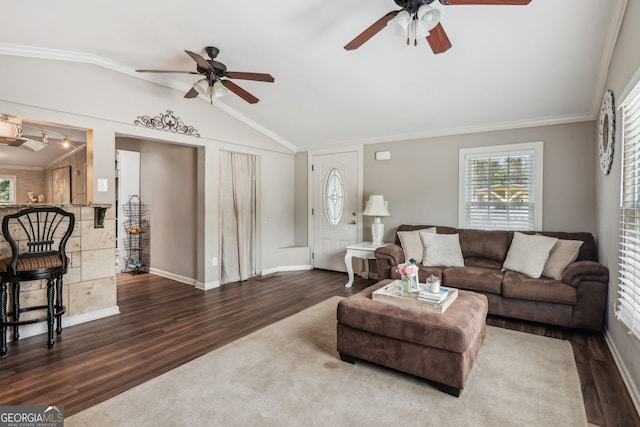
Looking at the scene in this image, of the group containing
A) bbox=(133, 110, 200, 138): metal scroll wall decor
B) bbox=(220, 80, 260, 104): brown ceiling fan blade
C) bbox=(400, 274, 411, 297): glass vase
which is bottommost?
bbox=(400, 274, 411, 297): glass vase

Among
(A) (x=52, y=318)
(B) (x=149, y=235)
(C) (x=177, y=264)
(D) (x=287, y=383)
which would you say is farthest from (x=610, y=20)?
(B) (x=149, y=235)

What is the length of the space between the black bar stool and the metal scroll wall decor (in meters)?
1.45

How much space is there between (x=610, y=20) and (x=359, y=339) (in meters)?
3.09

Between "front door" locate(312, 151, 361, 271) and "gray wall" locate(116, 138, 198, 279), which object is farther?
"front door" locate(312, 151, 361, 271)

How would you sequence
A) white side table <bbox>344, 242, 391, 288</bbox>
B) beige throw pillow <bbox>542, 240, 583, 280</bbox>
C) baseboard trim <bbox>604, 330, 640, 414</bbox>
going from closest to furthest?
baseboard trim <bbox>604, 330, 640, 414</bbox> < beige throw pillow <bbox>542, 240, 583, 280</bbox> < white side table <bbox>344, 242, 391, 288</bbox>

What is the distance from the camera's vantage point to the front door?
5.57 meters

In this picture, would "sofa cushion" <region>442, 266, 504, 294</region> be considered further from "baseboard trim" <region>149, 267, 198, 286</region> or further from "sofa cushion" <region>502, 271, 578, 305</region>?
"baseboard trim" <region>149, 267, 198, 286</region>

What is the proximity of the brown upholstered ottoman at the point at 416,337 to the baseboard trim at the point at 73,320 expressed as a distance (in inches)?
107

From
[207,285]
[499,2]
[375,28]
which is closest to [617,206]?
[499,2]

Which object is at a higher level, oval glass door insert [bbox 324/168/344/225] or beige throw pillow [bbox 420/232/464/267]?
oval glass door insert [bbox 324/168/344/225]

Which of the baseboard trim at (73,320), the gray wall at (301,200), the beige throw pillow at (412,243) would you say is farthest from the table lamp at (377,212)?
the baseboard trim at (73,320)

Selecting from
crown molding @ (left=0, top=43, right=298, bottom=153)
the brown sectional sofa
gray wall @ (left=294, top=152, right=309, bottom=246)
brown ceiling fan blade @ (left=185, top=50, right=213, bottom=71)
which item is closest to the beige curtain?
crown molding @ (left=0, top=43, right=298, bottom=153)

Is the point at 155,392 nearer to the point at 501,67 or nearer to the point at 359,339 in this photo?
the point at 359,339

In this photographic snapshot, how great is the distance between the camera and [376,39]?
2902 mm
